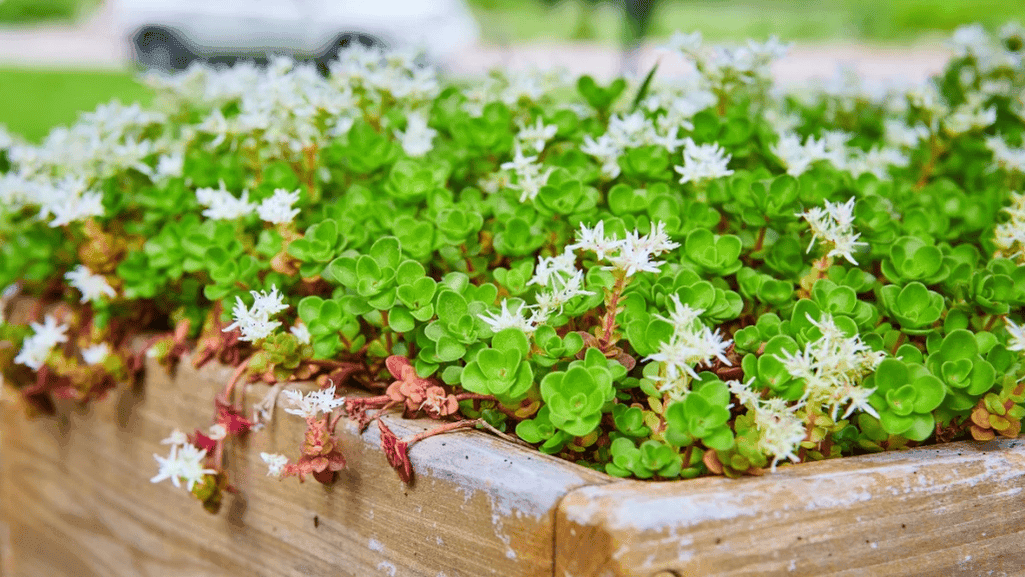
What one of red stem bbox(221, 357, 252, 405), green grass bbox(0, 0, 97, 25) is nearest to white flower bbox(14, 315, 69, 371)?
red stem bbox(221, 357, 252, 405)

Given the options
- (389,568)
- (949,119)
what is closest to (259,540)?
(389,568)

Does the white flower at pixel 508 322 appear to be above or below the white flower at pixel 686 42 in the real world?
below

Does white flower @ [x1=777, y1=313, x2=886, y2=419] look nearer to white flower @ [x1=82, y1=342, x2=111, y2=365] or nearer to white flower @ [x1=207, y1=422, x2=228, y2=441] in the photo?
white flower @ [x1=207, y1=422, x2=228, y2=441]

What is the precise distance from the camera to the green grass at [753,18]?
10594mm

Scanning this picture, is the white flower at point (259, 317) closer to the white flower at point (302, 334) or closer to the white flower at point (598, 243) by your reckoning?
the white flower at point (302, 334)

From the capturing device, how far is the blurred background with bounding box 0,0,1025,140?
6797mm

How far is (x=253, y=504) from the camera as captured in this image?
3.84ft

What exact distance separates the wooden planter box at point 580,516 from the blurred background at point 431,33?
9.88 feet

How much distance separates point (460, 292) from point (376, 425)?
19 cm

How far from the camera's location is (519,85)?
1.51 m

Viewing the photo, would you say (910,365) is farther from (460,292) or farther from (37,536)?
(37,536)

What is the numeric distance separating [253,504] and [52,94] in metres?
6.42

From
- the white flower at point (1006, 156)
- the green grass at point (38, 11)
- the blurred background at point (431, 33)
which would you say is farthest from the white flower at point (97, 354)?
the green grass at point (38, 11)

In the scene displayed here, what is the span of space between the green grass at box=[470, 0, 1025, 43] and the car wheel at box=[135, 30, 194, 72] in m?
4.45
